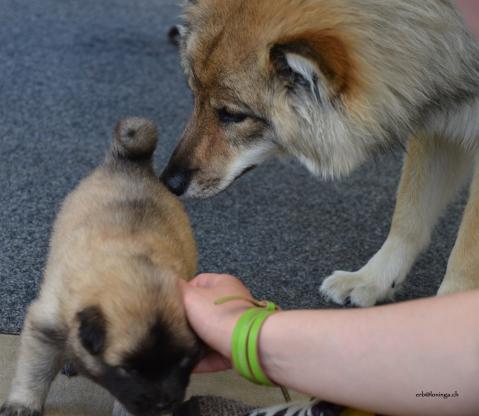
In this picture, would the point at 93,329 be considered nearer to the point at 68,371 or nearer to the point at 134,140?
the point at 68,371

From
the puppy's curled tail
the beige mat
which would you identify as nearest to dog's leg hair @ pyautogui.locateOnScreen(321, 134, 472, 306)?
the beige mat

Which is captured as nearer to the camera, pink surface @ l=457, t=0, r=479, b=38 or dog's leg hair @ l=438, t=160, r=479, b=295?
A: pink surface @ l=457, t=0, r=479, b=38

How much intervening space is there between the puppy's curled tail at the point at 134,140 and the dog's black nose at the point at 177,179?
86mm

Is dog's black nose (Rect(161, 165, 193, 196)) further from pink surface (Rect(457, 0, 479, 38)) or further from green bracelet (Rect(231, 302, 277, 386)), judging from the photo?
pink surface (Rect(457, 0, 479, 38))

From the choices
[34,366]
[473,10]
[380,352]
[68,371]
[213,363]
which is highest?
[473,10]

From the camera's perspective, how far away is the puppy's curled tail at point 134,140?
1.49 metres

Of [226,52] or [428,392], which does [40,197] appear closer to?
[226,52]

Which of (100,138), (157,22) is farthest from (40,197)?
(157,22)

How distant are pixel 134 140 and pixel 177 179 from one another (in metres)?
0.15

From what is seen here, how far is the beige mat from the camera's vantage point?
4.33ft

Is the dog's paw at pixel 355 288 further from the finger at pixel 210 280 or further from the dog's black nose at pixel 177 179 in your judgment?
the finger at pixel 210 280

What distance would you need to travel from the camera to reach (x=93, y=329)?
3.45 feet

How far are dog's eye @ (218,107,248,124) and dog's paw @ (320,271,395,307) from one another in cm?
46

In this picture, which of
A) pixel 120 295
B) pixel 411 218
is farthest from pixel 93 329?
pixel 411 218
